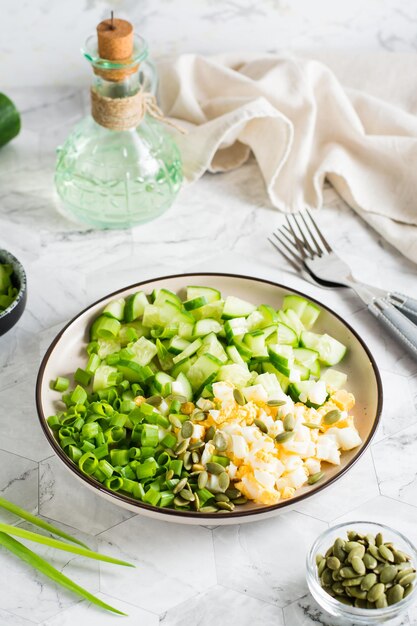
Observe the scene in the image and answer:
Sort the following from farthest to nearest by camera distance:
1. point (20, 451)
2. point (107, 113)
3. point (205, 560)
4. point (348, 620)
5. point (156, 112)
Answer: point (156, 112), point (107, 113), point (20, 451), point (205, 560), point (348, 620)

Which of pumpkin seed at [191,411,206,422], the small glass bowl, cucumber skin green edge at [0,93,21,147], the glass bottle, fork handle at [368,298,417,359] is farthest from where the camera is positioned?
cucumber skin green edge at [0,93,21,147]

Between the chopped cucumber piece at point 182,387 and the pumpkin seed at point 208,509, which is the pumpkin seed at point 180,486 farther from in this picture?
the chopped cucumber piece at point 182,387

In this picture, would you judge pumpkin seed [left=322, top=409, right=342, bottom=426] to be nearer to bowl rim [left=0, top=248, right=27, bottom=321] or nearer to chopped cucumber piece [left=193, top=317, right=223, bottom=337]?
chopped cucumber piece [left=193, top=317, right=223, bottom=337]

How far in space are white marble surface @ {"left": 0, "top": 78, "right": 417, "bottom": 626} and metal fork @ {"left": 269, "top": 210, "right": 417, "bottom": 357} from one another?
4 cm

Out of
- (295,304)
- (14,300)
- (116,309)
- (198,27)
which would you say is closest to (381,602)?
(295,304)

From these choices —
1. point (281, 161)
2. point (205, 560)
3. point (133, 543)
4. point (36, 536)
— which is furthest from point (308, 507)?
point (281, 161)

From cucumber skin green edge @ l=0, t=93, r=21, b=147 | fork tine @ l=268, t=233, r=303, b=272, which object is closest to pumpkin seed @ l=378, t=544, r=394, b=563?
fork tine @ l=268, t=233, r=303, b=272

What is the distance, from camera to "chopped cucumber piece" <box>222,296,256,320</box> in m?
1.79

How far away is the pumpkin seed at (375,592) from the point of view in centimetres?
134

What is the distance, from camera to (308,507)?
1575 millimetres

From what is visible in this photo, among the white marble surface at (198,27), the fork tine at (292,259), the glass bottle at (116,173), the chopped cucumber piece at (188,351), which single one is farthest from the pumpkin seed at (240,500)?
the white marble surface at (198,27)

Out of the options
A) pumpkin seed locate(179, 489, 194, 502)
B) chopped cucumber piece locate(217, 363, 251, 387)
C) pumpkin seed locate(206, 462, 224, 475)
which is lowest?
pumpkin seed locate(179, 489, 194, 502)

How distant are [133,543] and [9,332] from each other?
60 centimetres

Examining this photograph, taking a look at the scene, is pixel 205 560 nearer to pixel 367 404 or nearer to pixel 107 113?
pixel 367 404
